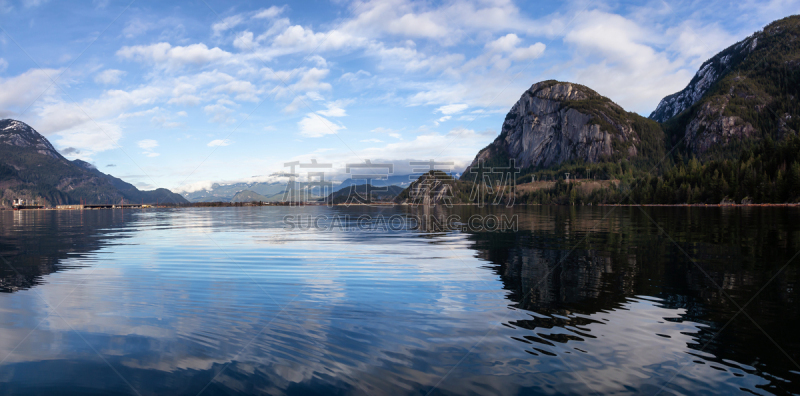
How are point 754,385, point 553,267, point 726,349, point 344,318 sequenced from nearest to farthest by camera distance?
point 754,385 < point 726,349 < point 344,318 < point 553,267

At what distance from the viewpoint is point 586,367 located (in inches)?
409

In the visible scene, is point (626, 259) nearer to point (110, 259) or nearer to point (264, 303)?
point (264, 303)

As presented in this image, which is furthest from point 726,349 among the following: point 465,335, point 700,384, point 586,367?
point 465,335

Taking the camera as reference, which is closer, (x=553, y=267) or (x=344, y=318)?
(x=344, y=318)

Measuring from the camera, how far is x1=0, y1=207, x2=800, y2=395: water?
A: 9.82 meters

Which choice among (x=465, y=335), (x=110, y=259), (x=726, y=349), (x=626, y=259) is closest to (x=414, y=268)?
(x=465, y=335)

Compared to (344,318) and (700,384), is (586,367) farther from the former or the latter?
(344,318)

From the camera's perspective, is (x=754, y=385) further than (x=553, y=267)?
No

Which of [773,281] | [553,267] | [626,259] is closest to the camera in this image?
[773,281]

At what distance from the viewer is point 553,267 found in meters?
25.8

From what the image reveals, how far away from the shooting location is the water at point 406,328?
982 centimetres

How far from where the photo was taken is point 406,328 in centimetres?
1377

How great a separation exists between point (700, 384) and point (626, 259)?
21244 mm

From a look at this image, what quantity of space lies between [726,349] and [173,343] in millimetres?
17170
